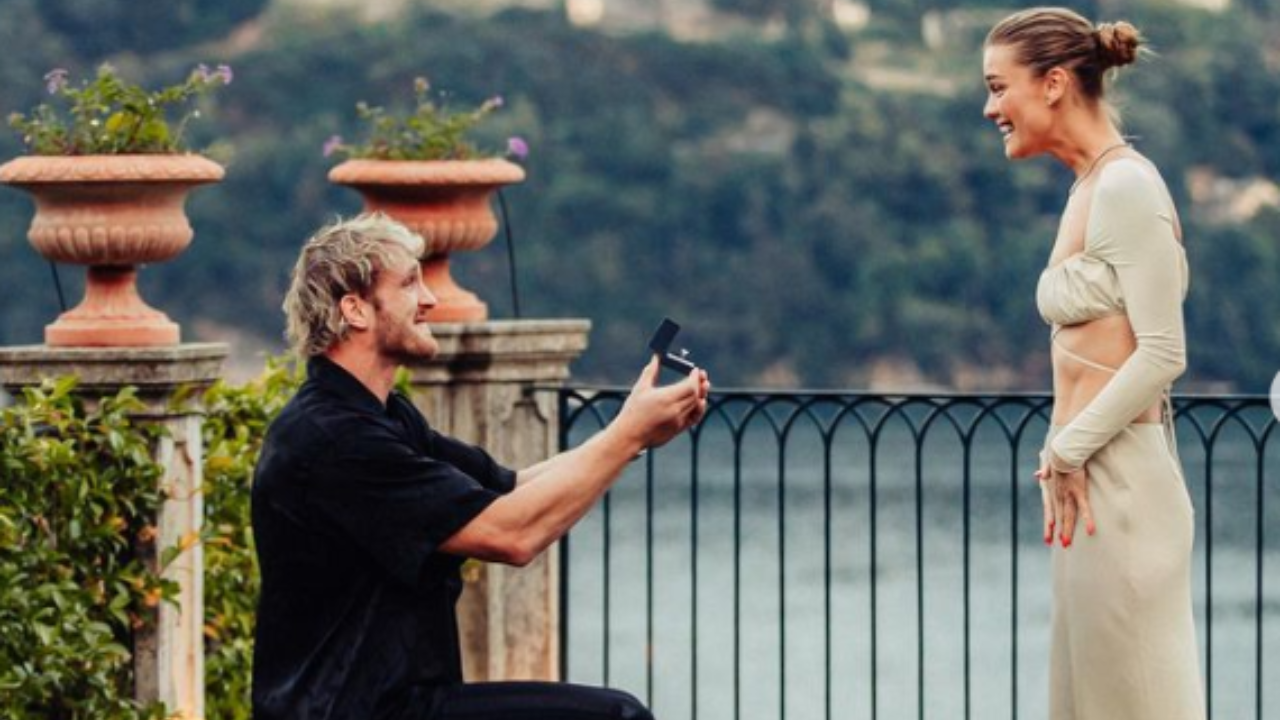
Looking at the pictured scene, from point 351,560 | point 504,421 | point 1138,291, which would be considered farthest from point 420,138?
point 351,560

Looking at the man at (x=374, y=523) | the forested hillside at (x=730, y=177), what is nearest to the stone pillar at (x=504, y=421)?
the man at (x=374, y=523)

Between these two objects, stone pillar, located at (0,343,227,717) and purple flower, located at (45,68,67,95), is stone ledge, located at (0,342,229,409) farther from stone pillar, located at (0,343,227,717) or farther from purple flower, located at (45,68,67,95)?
purple flower, located at (45,68,67,95)

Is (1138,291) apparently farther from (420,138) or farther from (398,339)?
(420,138)

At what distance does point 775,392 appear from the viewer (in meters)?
6.99

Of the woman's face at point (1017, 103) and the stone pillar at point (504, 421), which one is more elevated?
the woman's face at point (1017, 103)

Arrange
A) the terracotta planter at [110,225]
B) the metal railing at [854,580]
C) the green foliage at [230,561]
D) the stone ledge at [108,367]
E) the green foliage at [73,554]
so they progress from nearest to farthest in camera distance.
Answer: the green foliage at [73,554]
the stone ledge at [108,367]
the terracotta planter at [110,225]
the green foliage at [230,561]
the metal railing at [854,580]

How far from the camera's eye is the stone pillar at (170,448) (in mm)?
6148

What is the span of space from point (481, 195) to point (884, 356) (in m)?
23.3

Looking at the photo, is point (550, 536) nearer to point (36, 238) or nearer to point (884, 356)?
point (36, 238)

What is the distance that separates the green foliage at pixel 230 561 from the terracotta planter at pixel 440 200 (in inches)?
30.3

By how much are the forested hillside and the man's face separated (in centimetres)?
2307

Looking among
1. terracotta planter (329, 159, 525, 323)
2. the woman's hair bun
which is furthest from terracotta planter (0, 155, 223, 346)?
the woman's hair bun

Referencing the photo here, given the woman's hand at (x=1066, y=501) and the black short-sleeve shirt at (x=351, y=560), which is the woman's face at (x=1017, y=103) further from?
the black short-sleeve shirt at (x=351, y=560)

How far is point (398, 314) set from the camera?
13.9ft
